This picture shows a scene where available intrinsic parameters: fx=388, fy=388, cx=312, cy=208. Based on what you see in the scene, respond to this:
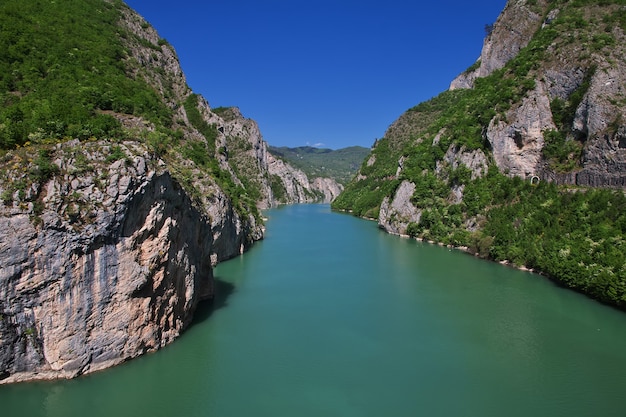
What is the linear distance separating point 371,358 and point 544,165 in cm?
3025

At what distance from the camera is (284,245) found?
38.0 m

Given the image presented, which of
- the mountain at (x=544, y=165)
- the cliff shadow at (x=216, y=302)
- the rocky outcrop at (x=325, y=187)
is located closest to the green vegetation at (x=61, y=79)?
the cliff shadow at (x=216, y=302)

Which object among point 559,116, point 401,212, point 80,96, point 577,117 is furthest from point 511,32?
point 80,96

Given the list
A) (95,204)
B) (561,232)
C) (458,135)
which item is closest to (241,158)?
(458,135)

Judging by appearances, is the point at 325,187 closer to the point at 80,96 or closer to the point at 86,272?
the point at 80,96

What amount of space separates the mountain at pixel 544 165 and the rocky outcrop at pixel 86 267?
22243 millimetres

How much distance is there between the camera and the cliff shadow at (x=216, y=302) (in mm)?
17109

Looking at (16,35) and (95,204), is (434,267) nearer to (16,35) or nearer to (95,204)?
(95,204)

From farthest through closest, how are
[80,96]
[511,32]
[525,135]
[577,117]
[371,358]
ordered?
[511,32]
[525,135]
[577,117]
[80,96]
[371,358]

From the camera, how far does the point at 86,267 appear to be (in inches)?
448

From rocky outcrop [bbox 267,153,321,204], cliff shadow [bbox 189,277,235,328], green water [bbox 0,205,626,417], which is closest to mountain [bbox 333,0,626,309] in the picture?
green water [bbox 0,205,626,417]

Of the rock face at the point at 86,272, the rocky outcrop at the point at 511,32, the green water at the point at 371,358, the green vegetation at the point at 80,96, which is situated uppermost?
the rocky outcrop at the point at 511,32

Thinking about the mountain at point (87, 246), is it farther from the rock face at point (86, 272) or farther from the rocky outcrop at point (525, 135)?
the rocky outcrop at point (525, 135)

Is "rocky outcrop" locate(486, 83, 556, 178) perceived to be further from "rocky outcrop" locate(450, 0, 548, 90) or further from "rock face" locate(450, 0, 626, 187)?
"rocky outcrop" locate(450, 0, 548, 90)
